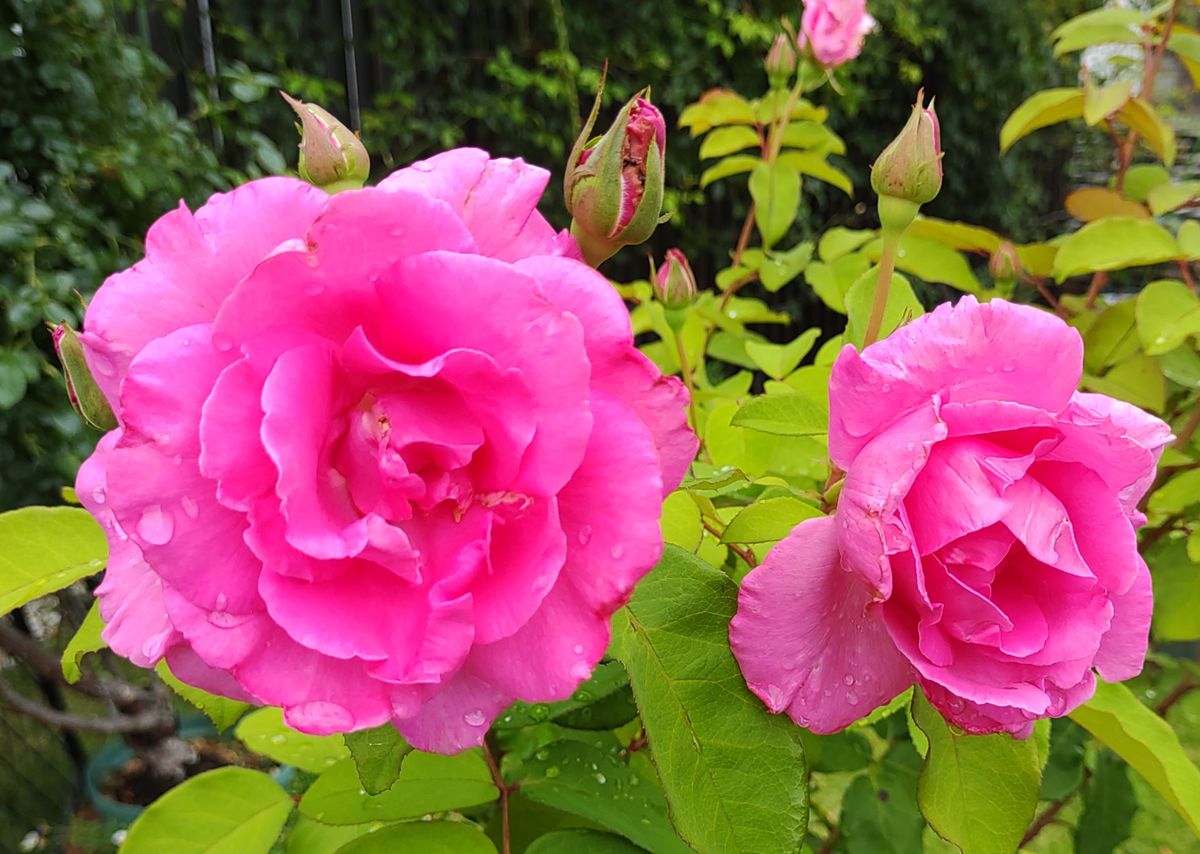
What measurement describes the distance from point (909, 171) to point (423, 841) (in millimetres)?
515

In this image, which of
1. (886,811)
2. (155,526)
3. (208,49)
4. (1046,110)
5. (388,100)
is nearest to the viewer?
(155,526)

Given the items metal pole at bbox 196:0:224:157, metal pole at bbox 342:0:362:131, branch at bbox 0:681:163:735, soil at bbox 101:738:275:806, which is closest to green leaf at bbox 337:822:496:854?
branch at bbox 0:681:163:735

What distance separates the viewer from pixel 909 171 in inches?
21.3

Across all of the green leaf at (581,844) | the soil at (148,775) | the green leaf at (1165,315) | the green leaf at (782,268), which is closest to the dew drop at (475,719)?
the green leaf at (581,844)

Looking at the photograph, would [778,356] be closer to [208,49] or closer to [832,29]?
[832,29]

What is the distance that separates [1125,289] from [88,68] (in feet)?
10.8

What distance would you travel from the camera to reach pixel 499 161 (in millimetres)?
411

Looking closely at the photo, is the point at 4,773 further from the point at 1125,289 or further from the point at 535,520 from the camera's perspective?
the point at 1125,289

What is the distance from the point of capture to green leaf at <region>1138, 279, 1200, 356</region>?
0.87 m

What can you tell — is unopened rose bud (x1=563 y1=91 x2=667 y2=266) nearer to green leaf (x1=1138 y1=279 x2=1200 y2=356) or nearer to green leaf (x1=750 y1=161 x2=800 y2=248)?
green leaf (x1=1138 y1=279 x2=1200 y2=356)

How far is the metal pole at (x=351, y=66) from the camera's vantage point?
3.15m

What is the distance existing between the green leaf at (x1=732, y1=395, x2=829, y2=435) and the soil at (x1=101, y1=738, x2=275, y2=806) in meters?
1.88

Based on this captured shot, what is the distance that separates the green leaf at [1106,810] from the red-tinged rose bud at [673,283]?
906 mm

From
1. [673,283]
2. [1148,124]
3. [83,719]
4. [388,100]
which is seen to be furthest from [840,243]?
[388,100]
